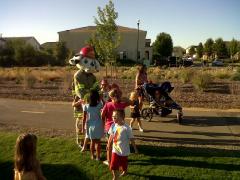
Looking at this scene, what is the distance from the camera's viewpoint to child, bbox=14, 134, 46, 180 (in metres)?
4.84

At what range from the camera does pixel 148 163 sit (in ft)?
26.0

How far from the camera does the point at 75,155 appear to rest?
335 inches

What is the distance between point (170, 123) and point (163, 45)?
58.8 metres

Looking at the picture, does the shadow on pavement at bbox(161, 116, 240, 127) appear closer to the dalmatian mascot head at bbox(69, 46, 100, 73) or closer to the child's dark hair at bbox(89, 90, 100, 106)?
the dalmatian mascot head at bbox(69, 46, 100, 73)

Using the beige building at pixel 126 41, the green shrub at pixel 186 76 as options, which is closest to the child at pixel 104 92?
the green shrub at pixel 186 76

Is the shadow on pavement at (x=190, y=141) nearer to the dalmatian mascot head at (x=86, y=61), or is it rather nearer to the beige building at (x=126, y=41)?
the dalmatian mascot head at (x=86, y=61)

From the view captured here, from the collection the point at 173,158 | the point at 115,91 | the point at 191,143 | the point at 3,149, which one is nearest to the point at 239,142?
the point at 191,143

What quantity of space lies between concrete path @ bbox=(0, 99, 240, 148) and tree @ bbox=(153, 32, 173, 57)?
54726 mm

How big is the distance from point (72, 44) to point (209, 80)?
1897 inches

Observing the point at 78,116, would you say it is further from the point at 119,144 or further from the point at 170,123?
the point at 170,123

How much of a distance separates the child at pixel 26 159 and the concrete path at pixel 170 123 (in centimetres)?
512

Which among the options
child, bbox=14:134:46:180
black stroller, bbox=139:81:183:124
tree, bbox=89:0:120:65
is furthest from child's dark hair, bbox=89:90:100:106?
tree, bbox=89:0:120:65

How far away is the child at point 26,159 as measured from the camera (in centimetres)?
484

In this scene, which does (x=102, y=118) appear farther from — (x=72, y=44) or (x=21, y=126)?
(x=72, y=44)
